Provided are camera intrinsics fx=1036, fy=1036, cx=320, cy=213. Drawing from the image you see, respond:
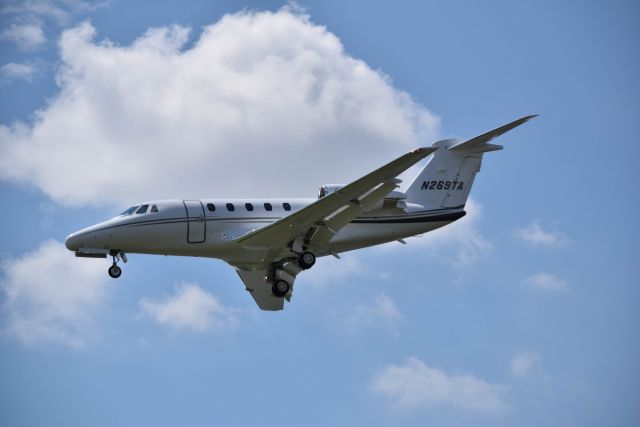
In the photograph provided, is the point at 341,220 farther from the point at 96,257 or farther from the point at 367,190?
the point at 96,257

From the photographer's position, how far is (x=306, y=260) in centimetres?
3123

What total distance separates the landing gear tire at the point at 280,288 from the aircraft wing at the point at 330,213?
2.16m

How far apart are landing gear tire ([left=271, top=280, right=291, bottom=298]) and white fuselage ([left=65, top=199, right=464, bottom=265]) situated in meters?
1.27

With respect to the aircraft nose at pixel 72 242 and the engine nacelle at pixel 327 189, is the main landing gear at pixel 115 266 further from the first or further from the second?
the engine nacelle at pixel 327 189


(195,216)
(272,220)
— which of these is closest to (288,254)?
(272,220)

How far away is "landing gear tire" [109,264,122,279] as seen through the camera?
Result: 1213 inches

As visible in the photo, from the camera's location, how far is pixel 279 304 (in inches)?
1383

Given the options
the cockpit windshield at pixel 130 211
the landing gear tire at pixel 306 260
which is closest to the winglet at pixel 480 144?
the landing gear tire at pixel 306 260

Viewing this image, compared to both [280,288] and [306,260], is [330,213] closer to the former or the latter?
[306,260]

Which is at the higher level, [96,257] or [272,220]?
[272,220]

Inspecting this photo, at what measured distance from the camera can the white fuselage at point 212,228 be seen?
30719 mm

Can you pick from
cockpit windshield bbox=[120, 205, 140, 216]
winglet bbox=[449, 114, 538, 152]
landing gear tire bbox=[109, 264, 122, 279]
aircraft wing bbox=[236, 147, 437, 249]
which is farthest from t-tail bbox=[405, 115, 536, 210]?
landing gear tire bbox=[109, 264, 122, 279]

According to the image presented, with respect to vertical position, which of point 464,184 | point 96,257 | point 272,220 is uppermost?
point 464,184

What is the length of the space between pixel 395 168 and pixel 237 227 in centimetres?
627
